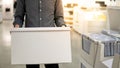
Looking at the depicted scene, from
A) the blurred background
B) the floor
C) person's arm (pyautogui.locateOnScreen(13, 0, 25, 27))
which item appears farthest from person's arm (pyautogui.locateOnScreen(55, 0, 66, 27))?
the floor

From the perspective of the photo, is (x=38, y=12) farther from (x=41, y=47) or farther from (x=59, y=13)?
(x=41, y=47)

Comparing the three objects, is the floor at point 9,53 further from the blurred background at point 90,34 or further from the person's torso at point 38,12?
the person's torso at point 38,12

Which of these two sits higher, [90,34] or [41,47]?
[90,34]

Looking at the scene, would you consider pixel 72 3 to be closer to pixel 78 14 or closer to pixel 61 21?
pixel 78 14

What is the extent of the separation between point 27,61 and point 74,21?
23.2ft

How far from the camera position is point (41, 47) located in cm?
280

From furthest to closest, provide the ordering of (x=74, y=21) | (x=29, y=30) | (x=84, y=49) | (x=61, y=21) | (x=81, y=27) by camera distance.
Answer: (x=74, y=21), (x=81, y=27), (x=61, y=21), (x=84, y=49), (x=29, y=30)

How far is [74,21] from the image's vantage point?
9773mm

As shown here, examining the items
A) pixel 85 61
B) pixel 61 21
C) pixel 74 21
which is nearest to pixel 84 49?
pixel 85 61

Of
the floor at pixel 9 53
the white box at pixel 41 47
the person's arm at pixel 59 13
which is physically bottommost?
the floor at pixel 9 53

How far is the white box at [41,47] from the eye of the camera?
2766 mm

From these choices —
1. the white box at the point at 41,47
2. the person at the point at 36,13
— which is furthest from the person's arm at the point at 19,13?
the white box at the point at 41,47

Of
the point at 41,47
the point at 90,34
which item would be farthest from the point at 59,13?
the point at 41,47

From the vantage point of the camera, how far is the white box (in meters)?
2.77
